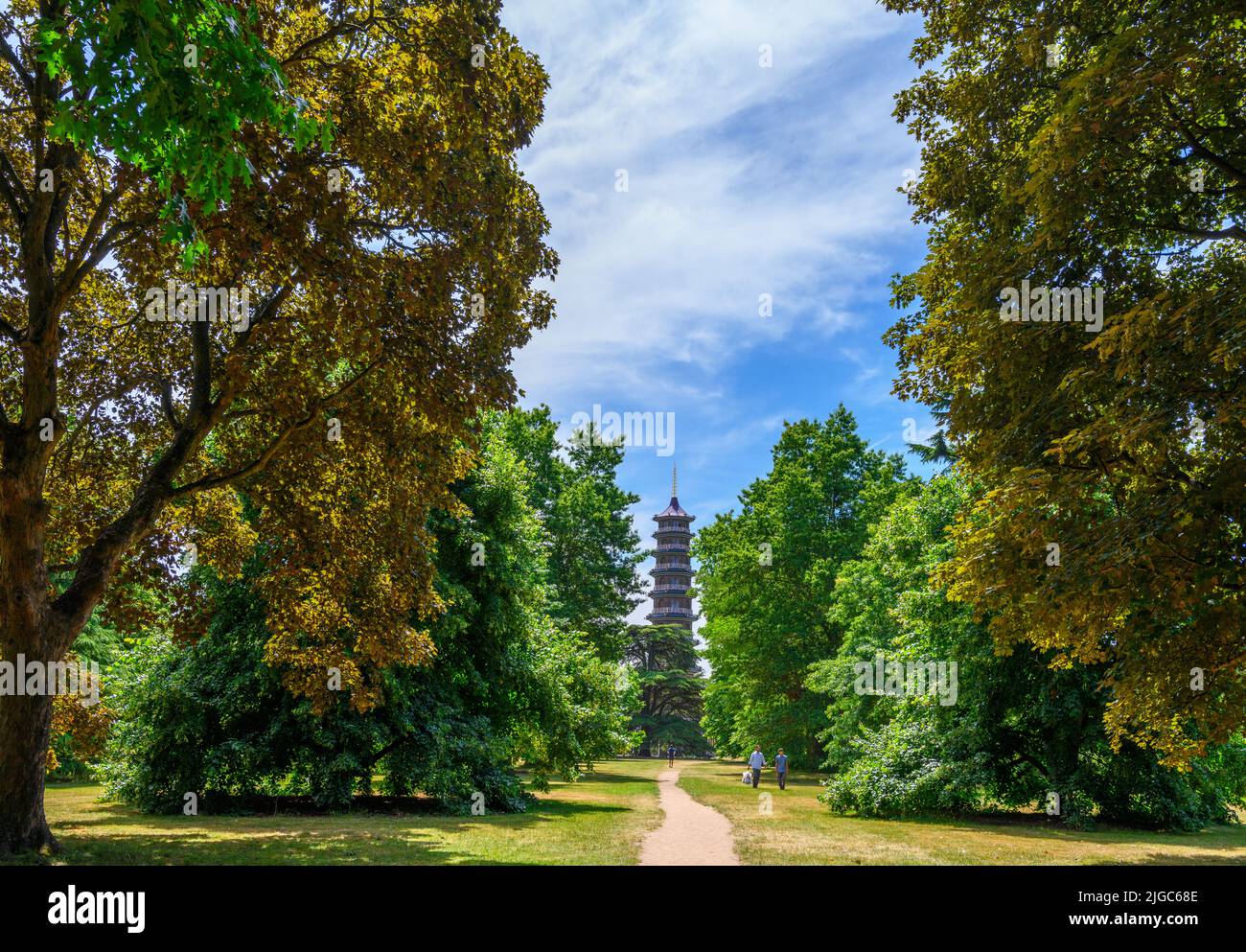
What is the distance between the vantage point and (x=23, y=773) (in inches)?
365

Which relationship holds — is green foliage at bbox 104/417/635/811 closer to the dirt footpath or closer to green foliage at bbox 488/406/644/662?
the dirt footpath

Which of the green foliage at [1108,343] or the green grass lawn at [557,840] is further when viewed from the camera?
the green grass lawn at [557,840]

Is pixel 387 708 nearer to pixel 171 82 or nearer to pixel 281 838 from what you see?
pixel 281 838

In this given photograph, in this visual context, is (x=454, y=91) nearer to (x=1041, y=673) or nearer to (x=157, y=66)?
(x=157, y=66)

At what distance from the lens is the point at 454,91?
10.1 metres

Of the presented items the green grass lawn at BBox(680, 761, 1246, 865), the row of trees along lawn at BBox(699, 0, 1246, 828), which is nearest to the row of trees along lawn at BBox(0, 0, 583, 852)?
the row of trees along lawn at BBox(699, 0, 1246, 828)

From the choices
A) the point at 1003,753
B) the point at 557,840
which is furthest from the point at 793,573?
the point at 557,840

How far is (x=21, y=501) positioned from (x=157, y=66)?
6710 millimetres

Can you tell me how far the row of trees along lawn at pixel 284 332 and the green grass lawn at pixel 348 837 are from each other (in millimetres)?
1988

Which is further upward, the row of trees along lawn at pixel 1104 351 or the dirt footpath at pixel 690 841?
the row of trees along lawn at pixel 1104 351

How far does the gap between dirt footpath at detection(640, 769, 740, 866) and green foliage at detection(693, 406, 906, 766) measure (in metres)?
16.0

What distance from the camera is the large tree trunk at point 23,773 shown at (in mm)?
9070

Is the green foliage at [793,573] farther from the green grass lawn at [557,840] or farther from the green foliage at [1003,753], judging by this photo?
the green grass lawn at [557,840]

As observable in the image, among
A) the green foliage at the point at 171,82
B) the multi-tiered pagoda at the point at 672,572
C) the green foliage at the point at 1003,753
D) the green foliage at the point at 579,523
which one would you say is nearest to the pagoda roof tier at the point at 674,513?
the multi-tiered pagoda at the point at 672,572
